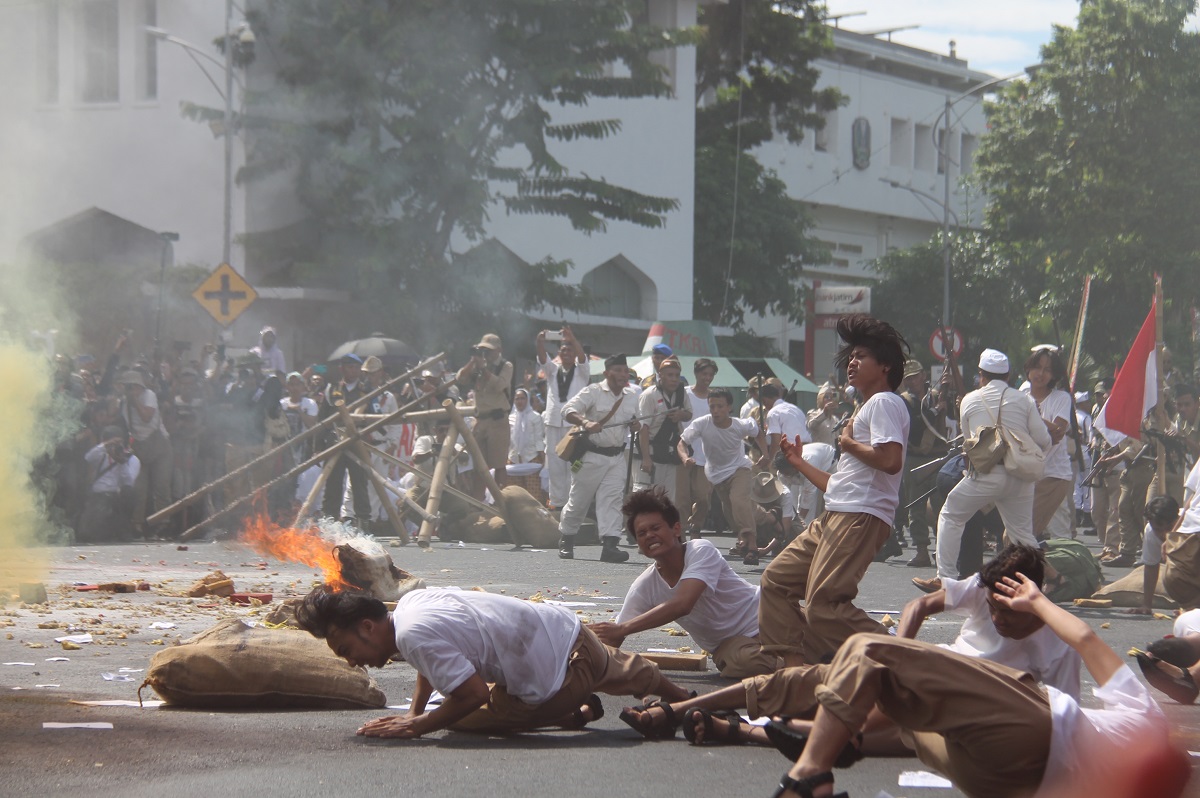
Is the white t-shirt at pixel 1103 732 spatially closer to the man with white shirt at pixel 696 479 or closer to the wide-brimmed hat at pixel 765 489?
the wide-brimmed hat at pixel 765 489

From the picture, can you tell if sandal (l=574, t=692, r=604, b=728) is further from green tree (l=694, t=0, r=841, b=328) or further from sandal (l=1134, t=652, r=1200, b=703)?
green tree (l=694, t=0, r=841, b=328)

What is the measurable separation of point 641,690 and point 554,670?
0.49 m

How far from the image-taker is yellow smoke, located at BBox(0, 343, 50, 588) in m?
10.2

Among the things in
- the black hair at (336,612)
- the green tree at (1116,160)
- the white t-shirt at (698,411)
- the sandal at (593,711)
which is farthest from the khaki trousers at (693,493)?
the green tree at (1116,160)

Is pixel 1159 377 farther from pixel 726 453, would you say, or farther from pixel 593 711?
pixel 593 711

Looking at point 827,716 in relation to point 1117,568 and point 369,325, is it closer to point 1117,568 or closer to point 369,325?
point 1117,568

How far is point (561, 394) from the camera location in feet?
55.9

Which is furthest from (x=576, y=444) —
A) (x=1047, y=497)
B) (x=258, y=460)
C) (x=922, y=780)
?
(x=922, y=780)

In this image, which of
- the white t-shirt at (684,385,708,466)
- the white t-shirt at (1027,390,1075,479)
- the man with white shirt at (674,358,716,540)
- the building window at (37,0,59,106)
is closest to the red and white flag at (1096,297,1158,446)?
the white t-shirt at (1027,390,1075,479)

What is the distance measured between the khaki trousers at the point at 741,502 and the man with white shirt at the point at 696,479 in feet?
2.75

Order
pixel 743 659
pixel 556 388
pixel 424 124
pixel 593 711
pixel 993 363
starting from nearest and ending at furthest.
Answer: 1. pixel 593 711
2. pixel 743 659
3. pixel 993 363
4. pixel 556 388
5. pixel 424 124

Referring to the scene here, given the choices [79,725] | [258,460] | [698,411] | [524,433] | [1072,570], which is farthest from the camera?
[524,433]

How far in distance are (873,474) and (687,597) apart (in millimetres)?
958

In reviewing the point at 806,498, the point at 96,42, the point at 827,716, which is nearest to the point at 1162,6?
the point at 806,498
